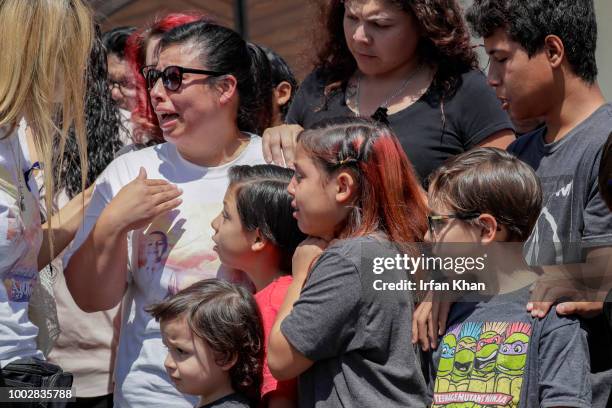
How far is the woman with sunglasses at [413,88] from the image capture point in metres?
3.30

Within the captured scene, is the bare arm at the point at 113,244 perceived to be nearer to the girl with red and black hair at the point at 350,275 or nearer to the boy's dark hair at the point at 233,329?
the boy's dark hair at the point at 233,329

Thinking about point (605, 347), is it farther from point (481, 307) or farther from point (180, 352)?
→ point (180, 352)

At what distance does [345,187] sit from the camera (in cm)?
288

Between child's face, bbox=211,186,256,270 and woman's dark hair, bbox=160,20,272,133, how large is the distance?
0.50 meters

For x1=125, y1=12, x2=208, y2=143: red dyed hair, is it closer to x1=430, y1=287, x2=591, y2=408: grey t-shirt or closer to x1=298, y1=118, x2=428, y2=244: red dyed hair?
x1=298, y1=118, x2=428, y2=244: red dyed hair

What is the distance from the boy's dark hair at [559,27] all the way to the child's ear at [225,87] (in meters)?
0.90

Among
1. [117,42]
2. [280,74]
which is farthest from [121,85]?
[280,74]

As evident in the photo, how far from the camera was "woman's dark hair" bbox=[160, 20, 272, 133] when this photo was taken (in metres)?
Answer: 3.52

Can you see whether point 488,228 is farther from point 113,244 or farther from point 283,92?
point 283,92

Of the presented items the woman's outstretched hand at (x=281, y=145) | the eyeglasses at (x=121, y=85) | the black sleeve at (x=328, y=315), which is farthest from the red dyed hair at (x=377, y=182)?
the eyeglasses at (x=121, y=85)

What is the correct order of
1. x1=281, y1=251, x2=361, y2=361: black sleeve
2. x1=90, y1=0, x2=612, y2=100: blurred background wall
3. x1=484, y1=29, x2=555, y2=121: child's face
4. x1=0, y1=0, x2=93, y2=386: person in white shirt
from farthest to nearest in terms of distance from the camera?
x1=90, y1=0, x2=612, y2=100: blurred background wall, x1=484, y1=29, x2=555, y2=121: child's face, x1=0, y1=0, x2=93, y2=386: person in white shirt, x1=281, y1=251, x2=361, y2=361: black sleeve

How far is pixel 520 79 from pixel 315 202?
0.71m

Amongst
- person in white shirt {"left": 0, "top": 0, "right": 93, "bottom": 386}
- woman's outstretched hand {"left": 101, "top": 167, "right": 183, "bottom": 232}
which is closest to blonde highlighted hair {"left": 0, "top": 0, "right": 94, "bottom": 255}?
person in white shirt {"left": 0, "top": 0, "right": 93, "bottom": 386}

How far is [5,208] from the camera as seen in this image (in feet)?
9.32
